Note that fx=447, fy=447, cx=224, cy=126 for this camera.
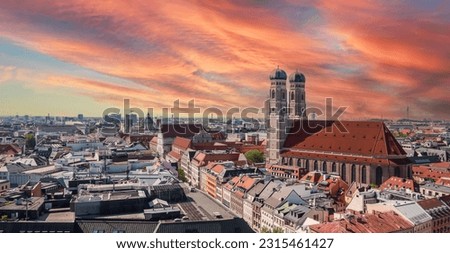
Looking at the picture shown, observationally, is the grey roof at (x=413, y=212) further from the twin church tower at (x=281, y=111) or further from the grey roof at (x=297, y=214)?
the twin church tower at (x=281, y=111)

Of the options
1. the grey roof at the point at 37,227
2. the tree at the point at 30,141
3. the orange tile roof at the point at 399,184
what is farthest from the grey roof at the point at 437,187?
the tree at the point at 30,141

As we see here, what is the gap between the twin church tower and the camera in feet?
80.2

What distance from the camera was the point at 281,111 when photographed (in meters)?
25.1

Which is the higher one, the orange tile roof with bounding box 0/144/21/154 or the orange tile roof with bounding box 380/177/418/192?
the orange tile roof with bounding box 0/144/21/154

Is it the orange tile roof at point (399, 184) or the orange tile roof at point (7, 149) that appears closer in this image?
the orange tile roof at point (399, 184)

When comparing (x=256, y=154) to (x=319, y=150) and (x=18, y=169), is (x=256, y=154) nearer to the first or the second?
(x=319, y=150)

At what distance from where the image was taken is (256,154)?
2819 centimetres

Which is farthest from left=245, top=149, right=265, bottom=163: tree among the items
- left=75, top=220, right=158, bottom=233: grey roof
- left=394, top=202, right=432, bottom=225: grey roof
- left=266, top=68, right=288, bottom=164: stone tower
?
left=75, top=220, right=158, bottom=233: grey roof

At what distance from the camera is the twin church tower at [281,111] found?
2445cm

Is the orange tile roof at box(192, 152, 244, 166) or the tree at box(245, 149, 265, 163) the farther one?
the tree at box(245, 149, 265, 163)

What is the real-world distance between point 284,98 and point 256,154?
4830mm

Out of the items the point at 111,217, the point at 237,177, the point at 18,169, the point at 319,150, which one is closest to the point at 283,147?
the point at 319,150

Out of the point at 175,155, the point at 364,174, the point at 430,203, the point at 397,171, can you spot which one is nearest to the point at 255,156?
the point at 175,155

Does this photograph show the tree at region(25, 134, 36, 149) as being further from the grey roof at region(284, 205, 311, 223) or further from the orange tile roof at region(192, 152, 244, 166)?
the grey roof at region(284, 205, 311, 223)
